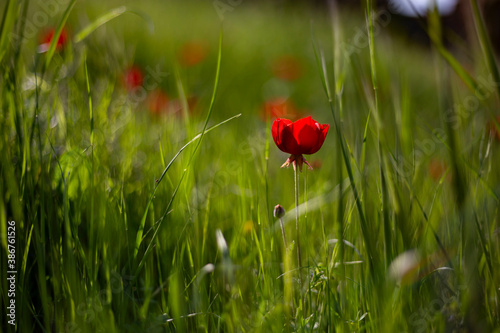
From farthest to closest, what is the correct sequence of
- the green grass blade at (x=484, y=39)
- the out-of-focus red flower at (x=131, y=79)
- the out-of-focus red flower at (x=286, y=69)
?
1. the out-of-focus red flower at (x=286, y=69)
2. the out-of-focus red flower at (x=131, y=79)
3. the green grass blade at (x=484, y=39)

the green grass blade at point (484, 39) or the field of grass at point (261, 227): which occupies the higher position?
the green grass blade at point (484, 39)

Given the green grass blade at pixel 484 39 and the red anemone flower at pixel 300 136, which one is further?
the red anemone flower at pixel 300 136

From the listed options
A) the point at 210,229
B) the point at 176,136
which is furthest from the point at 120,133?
the point at 210,229

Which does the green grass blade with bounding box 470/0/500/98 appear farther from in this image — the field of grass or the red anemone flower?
the red anemone flower

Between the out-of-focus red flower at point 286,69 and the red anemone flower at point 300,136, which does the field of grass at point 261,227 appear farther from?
the out-of-focus red flower at point 286,69

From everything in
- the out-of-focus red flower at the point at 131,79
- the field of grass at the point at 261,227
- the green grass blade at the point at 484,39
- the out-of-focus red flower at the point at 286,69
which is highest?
the out-of-focus red flower at the point at 286,69

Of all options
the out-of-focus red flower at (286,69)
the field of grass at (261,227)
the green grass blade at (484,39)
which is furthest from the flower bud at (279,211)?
the out-of-focus red flower at (286,69)

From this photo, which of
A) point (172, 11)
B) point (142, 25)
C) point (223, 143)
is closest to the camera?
point (223, 143)

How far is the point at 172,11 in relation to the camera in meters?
6.01

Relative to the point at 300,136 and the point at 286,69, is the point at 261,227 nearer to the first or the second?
the point at 300,136

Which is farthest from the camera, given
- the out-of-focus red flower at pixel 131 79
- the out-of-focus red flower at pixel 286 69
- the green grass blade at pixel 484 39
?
the out-of-focus red flower at pixel 286 69

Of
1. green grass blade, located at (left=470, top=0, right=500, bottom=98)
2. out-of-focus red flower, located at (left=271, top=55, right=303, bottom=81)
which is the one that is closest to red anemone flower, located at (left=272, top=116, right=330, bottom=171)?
green grass blade, located at (left=470, top=0, right=500, bottom=98)

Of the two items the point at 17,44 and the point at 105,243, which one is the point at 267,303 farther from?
the point at 17,44

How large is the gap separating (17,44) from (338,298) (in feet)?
2.13
